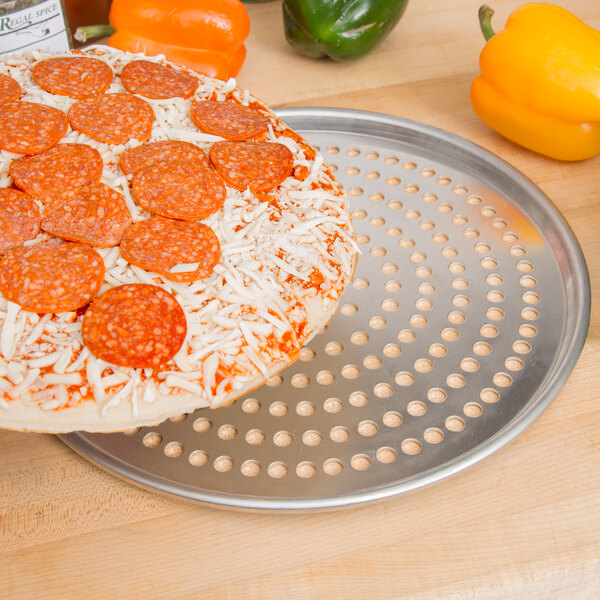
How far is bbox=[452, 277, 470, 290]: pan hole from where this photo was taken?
107cm

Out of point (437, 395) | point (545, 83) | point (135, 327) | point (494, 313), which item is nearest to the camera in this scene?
point (135, 327)

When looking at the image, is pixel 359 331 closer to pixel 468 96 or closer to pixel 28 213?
pixel 28 213

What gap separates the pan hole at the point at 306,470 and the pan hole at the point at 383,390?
14 centimetres

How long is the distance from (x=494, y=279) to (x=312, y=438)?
1.27 ft

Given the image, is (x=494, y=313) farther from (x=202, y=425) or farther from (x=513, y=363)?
(x=202, y=425)

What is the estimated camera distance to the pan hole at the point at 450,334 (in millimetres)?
1004

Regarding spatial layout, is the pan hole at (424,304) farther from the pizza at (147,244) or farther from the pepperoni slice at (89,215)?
the pepperoni slice at (89,215)

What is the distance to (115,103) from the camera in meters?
0.98

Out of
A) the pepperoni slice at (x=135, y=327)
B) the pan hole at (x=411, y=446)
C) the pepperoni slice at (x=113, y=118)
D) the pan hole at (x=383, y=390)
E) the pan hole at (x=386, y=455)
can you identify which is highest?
the pepperoni slice at (x=113, y=118)

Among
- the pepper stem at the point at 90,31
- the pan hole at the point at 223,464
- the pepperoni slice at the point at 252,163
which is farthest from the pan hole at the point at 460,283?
the pepper stem at the point at 90,31

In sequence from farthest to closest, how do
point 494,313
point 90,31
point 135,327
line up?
1. point 90,31
2. point 494,313
3. point 135,327

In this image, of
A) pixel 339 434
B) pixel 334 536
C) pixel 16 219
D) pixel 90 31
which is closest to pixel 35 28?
pixel 90 31

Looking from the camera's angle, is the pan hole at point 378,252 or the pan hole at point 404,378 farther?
the pan hole at point 378,252

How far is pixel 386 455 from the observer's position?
2.84 feet
